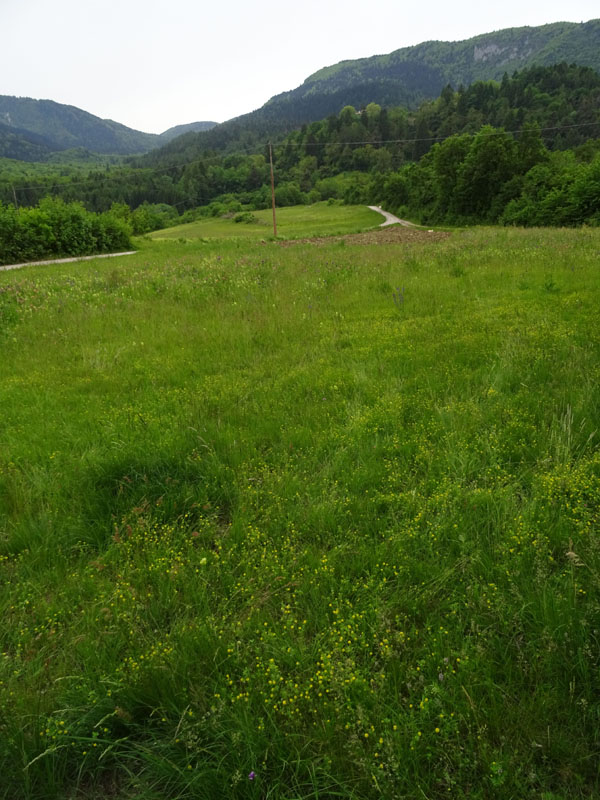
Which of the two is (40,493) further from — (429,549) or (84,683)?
(429,549)

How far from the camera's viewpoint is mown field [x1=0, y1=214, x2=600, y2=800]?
1945mm

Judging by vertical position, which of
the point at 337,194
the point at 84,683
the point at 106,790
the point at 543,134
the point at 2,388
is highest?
the point at 543,134

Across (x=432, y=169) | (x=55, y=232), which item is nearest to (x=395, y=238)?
(x=55, y=232)

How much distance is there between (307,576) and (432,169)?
87.5 metres

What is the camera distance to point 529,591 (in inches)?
101

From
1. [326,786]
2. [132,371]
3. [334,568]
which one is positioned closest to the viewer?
[326,786]

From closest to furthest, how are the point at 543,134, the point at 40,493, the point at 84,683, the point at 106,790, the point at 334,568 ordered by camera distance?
the point at 106,790 → the point at 84,683 → the point at 334,568 → the point at 40,493 → the point at 543,134

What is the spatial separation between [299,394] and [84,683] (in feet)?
12.7

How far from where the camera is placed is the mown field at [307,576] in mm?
1945

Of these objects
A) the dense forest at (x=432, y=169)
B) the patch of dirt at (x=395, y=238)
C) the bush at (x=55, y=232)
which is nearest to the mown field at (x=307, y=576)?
the patch of dirt at (x=395, y=238)

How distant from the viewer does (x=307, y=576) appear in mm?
2863

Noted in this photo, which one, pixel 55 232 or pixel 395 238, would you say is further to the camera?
pixel 55 232

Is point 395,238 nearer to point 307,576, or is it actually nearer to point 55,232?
point 55,232

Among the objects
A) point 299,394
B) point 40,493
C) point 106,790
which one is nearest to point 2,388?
point 40,493
